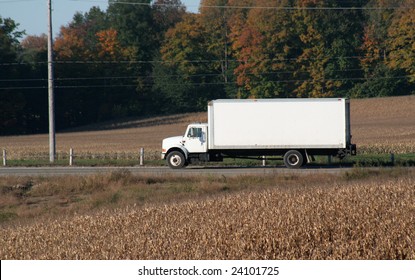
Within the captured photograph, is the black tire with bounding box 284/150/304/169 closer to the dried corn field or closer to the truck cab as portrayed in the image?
the truck cab

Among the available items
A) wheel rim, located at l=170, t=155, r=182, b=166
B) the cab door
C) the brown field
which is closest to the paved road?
wheel rim, located at l=170, t=155, r=182, b=166

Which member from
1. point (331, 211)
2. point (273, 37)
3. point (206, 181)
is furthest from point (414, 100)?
point (331, 211)

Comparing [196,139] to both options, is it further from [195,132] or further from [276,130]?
[276,130]

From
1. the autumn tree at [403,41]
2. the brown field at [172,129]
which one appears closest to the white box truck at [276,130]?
the brown field at [172,129]

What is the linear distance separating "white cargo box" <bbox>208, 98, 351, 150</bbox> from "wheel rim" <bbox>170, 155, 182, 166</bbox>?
1.75m

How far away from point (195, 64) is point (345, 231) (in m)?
95.1

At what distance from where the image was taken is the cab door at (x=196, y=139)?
40.7 metres

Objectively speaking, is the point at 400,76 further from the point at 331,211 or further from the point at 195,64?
the point at 331,211

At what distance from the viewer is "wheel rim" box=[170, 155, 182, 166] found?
41.2m

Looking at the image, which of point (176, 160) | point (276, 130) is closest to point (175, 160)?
point (176, 160)

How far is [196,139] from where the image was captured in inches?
1608

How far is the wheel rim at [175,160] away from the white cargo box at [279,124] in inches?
69.0

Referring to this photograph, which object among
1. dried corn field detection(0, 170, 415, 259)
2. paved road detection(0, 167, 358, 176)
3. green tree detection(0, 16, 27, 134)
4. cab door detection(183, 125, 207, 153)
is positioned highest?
green tree detection(0, 16, 27, 134)

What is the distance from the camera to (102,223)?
20.5 m
